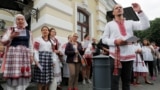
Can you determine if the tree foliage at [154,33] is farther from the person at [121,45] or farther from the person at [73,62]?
the person at [121,45]

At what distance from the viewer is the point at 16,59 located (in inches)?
211

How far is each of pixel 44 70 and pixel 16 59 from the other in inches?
58.5

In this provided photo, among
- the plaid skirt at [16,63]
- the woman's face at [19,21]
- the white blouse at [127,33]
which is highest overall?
the woman's face at [19,21]

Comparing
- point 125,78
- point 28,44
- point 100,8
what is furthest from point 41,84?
point 100,8

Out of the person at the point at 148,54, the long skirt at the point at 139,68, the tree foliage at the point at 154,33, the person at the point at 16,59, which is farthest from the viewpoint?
the tree foliage at the point at 154,33

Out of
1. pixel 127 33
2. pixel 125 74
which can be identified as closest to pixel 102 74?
pixel 125 74

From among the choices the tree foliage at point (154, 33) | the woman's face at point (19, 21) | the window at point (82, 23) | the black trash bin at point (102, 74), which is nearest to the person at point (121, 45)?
the black trash bin at point (102, 74)

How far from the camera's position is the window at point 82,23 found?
1262 cm

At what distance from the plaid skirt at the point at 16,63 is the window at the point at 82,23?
7.24m

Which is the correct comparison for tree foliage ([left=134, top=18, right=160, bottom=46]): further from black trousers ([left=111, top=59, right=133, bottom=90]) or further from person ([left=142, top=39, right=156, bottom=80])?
black trousers ([left=111, top=59, right=133, bottom=90])

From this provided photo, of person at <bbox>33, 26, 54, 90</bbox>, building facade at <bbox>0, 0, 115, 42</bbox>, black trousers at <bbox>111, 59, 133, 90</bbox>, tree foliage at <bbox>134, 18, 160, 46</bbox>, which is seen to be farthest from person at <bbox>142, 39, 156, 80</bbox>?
tree foliage at <bbox>134, 18, 160, 46</bbox>

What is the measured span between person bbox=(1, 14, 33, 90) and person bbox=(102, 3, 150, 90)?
1.65 meters

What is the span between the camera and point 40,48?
678 centimetres

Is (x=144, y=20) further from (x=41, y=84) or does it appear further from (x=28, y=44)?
(x=41, y=84)
